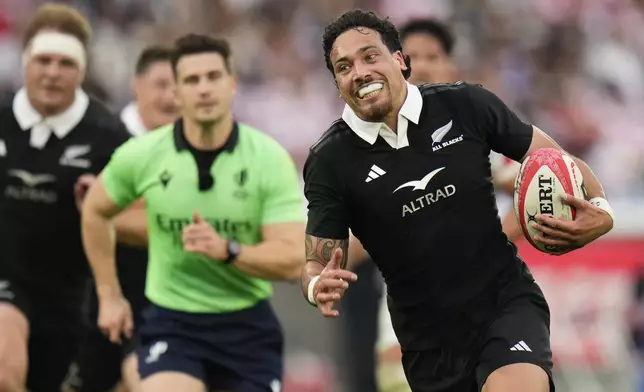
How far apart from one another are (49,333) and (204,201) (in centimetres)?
212

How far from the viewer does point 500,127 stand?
20.1ft

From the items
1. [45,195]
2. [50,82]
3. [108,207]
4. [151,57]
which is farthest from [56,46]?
[108,207]

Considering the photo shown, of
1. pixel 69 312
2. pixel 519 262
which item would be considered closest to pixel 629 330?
pixel 69 312

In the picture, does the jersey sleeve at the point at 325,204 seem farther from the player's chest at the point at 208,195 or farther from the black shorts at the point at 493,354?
the player's chest at the point at 208,195

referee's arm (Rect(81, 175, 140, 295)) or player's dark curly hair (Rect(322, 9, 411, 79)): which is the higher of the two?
player's dark curly hair (Rect(322, 9, 411, 79))

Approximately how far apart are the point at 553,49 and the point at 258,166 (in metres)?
9.26

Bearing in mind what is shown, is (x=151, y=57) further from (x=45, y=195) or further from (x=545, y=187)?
(x=545, y=187)

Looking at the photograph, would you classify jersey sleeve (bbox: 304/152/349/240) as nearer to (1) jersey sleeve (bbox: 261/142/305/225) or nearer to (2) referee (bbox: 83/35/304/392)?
(2) referee (bbox: 83/35/304/392)

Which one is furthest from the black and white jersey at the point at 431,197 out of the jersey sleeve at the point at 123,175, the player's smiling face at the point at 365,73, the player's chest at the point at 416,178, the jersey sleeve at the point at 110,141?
the jersey sleeve at the point at 110,141

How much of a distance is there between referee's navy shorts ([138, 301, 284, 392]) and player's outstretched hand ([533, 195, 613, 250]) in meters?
2.47

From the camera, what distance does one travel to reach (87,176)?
8.75m

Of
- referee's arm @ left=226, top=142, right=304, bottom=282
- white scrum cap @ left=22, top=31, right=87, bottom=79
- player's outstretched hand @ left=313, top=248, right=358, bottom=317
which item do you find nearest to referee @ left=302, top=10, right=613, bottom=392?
player's outstretched hand @ left=313, top=248, right=358, bottom=317

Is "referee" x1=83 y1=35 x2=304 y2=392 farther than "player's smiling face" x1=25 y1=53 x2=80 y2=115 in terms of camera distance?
No

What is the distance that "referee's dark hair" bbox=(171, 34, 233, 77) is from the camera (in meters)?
8.01
